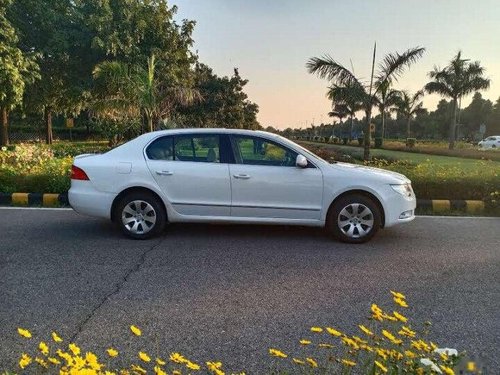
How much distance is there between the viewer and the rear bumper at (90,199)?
613 centimetres

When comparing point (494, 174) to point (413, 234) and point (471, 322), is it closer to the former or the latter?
point (413, 234)

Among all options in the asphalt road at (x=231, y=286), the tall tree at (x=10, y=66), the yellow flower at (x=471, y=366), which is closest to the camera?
the yellow flower at (x=471, y=366)

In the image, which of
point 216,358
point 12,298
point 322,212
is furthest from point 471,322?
point 12,298

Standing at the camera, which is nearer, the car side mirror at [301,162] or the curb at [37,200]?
the car side mirror at [301,162]

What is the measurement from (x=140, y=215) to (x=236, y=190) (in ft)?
4.36

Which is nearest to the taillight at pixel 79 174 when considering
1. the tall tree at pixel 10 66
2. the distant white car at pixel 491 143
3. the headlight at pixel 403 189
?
the headlight at pixel 403 189

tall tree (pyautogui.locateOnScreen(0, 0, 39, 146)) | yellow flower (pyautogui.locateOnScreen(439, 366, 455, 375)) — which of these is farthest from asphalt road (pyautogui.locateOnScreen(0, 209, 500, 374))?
tall tree (pyautogui.locateOnScreen(0, 0, 39, 146))

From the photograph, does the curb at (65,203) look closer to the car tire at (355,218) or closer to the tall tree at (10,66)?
the car tire at (355,218)

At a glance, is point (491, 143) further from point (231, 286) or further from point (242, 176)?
point (231, 286)

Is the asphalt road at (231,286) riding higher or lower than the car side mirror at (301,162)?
lower

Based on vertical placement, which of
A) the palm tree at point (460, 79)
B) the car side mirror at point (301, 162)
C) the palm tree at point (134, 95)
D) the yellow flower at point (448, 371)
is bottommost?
the yellow flower at point (448, 371)

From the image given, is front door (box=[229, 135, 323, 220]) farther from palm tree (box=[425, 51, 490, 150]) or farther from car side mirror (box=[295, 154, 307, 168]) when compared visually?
palm tree (box=[425, 51, 490, 150])

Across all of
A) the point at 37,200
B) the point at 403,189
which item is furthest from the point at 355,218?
the point at 37,200

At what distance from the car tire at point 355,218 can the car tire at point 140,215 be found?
7.70ft
